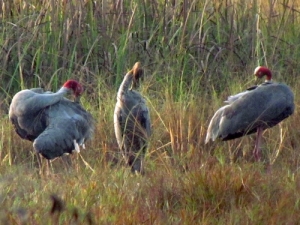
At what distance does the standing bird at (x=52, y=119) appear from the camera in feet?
18.9

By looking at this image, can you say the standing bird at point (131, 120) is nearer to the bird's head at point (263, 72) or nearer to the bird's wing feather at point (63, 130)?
the bird's wing feather at point (63, 130)

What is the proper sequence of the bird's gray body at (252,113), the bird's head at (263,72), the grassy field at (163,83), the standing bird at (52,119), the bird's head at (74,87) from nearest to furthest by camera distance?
the grassy field at (163,83) → the standing bird at (52,119) → the bird's gray body at (252,113) → the bird's head at (74,87) → the bird's head at (263,72)

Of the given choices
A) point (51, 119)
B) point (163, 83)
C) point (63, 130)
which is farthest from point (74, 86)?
point (163, 83)

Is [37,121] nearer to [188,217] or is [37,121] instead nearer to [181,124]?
[181,124]

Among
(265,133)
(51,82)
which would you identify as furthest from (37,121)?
(265,133)

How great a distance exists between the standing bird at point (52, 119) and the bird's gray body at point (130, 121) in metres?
0.22

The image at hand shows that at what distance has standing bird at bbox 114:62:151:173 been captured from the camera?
235 inches

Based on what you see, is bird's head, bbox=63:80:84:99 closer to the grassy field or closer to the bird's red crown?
the bird's red crown

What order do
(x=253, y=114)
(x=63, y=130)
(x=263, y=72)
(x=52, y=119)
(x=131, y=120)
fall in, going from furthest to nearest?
(x=263, y=72), (x=253, y=114), (x=131, y=120), (x=52, y=119), (x=63, y=130)

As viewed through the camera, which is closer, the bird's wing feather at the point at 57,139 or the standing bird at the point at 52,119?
the bird's wing feather at the point at 57,139

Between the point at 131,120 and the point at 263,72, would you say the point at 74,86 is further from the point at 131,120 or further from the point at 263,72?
the point at 263,72

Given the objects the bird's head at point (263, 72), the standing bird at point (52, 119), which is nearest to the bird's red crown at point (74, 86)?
the standing bird at point (52, 119)

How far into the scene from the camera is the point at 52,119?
5902mm

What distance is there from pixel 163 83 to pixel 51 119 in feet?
5.00
